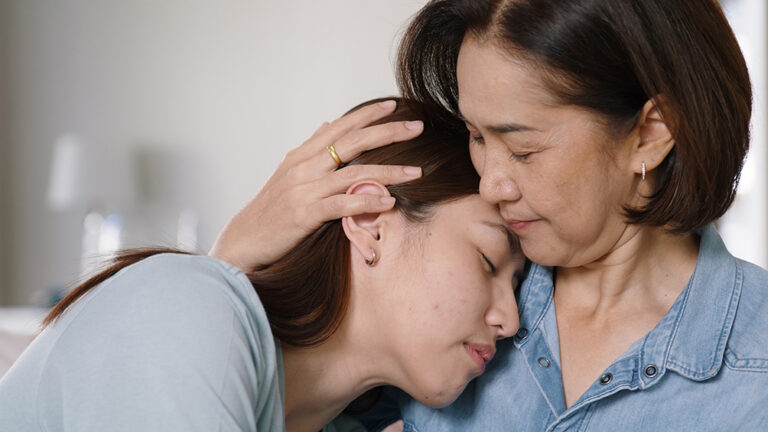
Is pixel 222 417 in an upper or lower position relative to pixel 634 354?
upper

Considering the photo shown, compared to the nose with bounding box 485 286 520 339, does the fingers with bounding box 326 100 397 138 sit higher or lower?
higher

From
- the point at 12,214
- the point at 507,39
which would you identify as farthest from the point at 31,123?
the point at 507,39

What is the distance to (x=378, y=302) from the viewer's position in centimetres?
133

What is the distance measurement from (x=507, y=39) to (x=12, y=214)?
430cm

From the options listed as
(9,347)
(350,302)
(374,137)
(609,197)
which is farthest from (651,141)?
(9,347)

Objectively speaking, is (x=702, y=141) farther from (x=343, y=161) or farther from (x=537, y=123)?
(x=343, y=161)

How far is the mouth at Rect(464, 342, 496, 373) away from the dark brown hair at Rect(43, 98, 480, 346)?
8.6 inches

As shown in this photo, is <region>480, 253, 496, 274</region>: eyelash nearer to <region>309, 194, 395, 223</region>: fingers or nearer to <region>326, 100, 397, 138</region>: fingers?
<region>309, 194, 395, 223</region>: fingers

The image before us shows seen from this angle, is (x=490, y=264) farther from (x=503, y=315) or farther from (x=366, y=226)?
(x=366, y=226)

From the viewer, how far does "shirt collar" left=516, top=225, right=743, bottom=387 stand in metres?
1.22

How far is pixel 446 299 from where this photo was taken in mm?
1292

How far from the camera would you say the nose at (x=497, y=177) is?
3.95 ft

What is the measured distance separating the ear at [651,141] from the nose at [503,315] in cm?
32

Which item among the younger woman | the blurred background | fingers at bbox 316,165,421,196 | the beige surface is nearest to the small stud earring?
the younger woman
